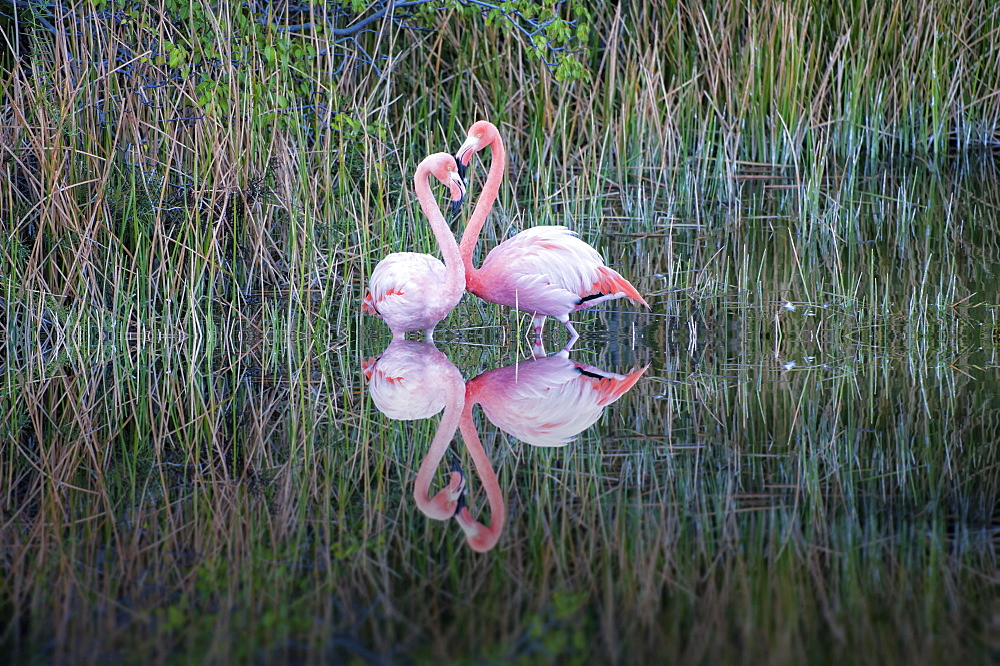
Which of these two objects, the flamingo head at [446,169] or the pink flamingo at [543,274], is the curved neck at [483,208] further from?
the flamingo head at [446,169]

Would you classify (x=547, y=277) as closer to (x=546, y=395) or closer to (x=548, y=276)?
(x=548, y=276)

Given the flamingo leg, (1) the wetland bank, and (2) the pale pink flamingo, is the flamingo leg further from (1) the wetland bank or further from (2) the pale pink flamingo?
(2) the pale pink flamingo

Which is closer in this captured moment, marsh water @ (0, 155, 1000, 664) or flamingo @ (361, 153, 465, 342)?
marsh water @ (0, 155, 1000, 664)

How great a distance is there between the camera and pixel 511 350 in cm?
442

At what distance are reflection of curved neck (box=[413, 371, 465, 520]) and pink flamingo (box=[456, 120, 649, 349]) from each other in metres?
1.03

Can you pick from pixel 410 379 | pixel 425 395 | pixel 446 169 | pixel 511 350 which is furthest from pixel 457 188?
pixel 425 395

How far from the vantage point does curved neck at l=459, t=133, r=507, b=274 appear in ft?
15.5

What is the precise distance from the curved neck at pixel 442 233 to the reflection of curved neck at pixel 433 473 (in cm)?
106

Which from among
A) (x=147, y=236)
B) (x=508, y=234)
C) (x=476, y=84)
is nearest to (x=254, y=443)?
(x=147, y=236)

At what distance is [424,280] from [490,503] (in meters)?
1.96

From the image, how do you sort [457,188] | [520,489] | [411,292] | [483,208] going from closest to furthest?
[520,489] < [411,292] < [457,188] < [483,208]

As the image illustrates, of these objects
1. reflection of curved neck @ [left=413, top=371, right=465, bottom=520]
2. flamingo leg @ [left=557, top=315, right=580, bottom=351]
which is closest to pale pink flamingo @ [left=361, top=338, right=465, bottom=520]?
reflection of curved neck @ [left=413, top=371, right=465, bottom=520]

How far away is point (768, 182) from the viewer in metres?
7.61

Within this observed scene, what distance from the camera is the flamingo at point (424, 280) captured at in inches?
Answer: 173
